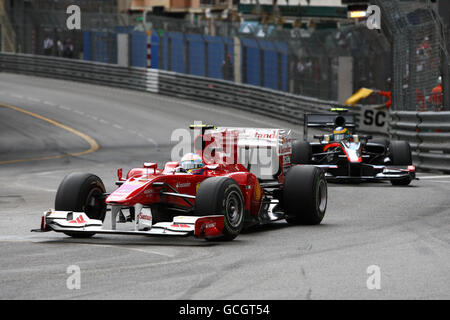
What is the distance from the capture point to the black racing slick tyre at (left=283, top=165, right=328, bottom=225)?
40.9 feet

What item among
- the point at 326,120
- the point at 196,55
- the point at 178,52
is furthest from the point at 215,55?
the point at 326,120

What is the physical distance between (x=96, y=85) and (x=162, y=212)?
113 feet

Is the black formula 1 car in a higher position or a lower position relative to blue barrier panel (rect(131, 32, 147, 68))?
lower

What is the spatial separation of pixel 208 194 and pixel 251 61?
28.0 m

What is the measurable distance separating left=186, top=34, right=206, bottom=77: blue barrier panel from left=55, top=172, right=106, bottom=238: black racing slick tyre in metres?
29.6

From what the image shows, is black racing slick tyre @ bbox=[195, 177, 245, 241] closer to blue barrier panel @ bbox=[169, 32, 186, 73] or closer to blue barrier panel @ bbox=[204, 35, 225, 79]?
blue barrier panel @ bbox=[204, 35, 225, 79]

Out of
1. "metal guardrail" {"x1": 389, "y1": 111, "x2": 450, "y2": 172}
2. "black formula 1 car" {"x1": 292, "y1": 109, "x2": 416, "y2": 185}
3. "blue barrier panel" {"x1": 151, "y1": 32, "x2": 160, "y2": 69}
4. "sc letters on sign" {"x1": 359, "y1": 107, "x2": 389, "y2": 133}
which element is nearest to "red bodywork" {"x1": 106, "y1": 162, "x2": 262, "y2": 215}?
"black formula 1 car" {"x1": 292, "y1": 109, "x2": 416, "y2": 185}

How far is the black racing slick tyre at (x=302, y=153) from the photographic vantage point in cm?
1956

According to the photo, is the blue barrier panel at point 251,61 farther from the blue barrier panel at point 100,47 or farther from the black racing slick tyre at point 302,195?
the black racing slick tyre at point 302,195

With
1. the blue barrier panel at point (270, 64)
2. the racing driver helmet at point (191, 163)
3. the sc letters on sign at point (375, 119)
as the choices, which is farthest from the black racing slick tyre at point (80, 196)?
the blue barrier panel at point (270, 64)

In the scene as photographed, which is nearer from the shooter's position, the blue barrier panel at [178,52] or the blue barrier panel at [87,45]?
the blue barrier panel at [178,52]

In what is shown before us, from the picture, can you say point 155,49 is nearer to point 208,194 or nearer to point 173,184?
point 173,184

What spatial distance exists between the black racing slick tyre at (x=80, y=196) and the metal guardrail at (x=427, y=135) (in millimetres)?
11105
